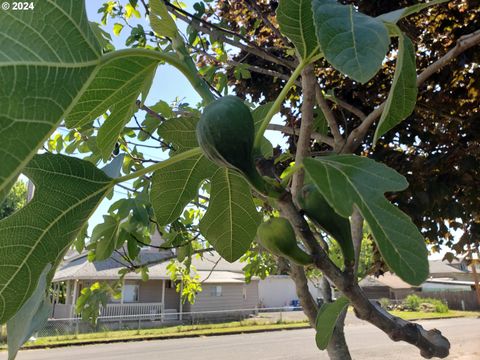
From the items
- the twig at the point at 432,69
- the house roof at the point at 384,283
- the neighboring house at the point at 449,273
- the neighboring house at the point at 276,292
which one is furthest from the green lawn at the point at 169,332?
the neighboring house at the point at 449,273

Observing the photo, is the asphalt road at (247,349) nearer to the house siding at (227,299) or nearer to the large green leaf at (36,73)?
the house siding at (227,299)

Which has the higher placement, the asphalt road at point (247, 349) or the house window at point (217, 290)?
the house window at point (217, 290)

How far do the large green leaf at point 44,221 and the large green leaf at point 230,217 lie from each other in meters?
0.26

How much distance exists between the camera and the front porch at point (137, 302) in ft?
61.9

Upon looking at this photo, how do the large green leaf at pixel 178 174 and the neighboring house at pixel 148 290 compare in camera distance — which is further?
the neighboring house at pixel 148 290

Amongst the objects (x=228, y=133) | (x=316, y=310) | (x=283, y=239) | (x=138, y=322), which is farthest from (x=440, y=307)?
(x=228, y=133)

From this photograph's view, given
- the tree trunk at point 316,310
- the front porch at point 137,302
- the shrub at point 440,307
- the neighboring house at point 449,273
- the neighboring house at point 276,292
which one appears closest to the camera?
the tree trunk at point 316,310

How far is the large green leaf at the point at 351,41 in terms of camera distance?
1.41 ft

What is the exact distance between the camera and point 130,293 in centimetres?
2030

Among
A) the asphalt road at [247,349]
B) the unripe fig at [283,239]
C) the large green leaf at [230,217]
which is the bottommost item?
the asphalt road at [247,349]

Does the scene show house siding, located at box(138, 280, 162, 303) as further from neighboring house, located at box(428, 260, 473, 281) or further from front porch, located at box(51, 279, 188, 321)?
neighboring house, located at box(428, 260, 473, 281)

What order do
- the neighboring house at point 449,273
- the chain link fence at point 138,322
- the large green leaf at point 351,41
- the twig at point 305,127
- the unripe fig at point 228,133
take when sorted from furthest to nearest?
the neighboring house at point 449,273
the chain link fence at point 138,322
the twig at point 305,127
the unripe fig at point 228,133
the large green leaf at point 351,41

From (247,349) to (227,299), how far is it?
9.83 metres

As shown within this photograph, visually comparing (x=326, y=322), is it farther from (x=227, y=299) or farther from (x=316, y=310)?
(x=227, y=299)
